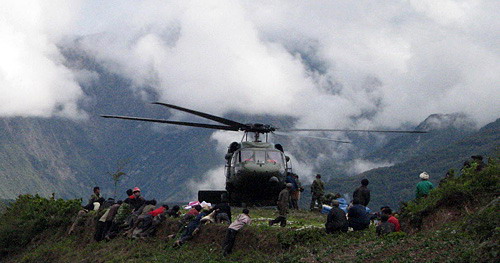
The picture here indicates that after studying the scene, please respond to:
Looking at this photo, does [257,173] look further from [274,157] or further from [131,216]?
[131,216]

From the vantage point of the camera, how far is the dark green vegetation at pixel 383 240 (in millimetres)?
17656

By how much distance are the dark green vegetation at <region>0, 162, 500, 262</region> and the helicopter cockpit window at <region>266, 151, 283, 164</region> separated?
314 centimetres

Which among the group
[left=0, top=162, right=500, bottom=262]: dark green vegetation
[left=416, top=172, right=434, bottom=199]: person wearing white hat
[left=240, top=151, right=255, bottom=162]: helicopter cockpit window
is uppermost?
[left=240, top=151, right=255, bottom=162]: helicopter cockpit window

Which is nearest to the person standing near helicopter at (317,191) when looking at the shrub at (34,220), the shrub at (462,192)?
the shrub at (34,220)

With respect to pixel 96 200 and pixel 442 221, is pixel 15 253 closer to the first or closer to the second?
pixel 96 200

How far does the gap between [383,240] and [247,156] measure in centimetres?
1472

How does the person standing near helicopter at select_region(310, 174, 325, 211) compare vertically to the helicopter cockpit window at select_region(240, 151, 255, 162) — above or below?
below

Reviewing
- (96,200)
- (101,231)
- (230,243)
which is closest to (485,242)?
(230,243)

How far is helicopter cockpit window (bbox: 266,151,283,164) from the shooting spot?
34.4 m

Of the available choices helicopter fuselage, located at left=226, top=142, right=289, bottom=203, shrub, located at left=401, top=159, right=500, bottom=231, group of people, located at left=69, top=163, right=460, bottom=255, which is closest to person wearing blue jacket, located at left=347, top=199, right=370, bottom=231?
group of people, located at left=69, top=163, right=460, bottom=255

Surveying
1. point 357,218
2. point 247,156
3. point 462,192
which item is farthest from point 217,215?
point 462,192

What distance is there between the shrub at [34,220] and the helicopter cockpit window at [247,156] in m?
10.8

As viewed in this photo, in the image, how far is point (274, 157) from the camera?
1366 inches

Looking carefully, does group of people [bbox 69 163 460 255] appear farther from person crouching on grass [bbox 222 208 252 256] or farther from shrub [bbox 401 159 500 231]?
shrub [bbox 401 159 500 231]
